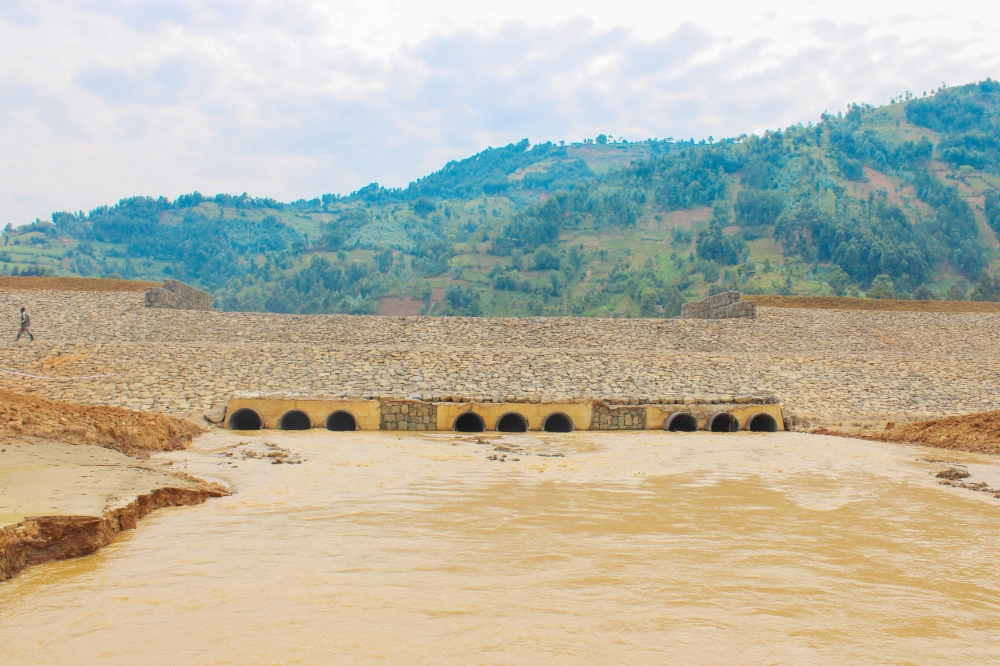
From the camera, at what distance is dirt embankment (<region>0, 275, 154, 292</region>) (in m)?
28.3

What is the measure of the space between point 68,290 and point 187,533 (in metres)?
26.3

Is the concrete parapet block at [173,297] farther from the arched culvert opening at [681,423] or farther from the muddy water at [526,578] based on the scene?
→ the muddy water at [526,578]

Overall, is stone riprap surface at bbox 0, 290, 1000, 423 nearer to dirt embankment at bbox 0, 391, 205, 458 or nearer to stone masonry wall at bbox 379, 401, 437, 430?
stone masonry wall at bbox 379, 401, 437, 430

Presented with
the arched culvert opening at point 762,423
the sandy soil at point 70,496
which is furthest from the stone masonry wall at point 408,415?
the arched culvert opening at point 762,423

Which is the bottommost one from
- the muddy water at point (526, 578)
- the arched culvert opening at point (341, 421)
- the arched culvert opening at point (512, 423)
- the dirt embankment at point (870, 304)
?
the arched culvert opening at point (512, 423)

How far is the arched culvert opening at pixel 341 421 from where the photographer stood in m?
16.7

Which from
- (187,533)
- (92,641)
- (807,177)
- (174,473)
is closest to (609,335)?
(174,473)

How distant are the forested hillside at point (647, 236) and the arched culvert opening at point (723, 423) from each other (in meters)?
39.2

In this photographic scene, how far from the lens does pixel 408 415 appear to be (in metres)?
16.7

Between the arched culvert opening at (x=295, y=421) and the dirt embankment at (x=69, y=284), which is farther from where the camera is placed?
the dirt embankment at (x=69, y=284)

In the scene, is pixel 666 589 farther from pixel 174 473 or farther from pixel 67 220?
pixel 67 220

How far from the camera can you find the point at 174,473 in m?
8.40

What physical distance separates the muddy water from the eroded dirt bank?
0.74ft

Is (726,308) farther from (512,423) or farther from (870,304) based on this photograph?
(512,423)
